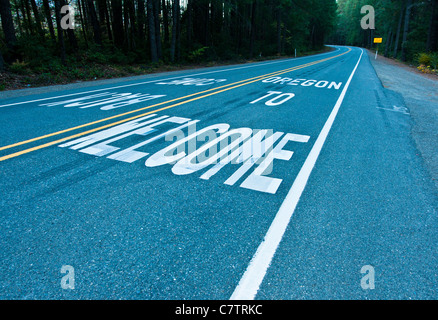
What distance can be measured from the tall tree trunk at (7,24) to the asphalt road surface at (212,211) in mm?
10835

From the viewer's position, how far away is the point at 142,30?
3022 centimetres

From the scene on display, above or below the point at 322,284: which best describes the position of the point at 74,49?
above

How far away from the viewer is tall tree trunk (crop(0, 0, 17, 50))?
1294 cm

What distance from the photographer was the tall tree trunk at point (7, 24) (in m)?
12.9

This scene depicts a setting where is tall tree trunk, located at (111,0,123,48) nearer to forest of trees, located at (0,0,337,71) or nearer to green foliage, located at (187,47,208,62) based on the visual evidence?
forest of trees, located at (0,0,337,71)

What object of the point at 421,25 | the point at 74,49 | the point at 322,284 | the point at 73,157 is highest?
the point at 421,25

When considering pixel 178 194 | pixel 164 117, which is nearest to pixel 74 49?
pixel 164 117

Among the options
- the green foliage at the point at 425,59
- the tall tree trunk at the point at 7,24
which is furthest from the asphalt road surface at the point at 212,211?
the green foliage at the point at 425,59

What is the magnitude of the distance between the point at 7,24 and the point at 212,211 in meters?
16.5

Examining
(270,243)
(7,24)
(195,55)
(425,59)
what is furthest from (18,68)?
(425,59)

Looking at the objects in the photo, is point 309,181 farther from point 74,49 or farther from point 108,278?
point 74,49

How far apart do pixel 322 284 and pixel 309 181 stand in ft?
5.58

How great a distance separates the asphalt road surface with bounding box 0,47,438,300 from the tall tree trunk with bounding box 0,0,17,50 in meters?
10.8

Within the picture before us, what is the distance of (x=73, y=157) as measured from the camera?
12.9 ft
